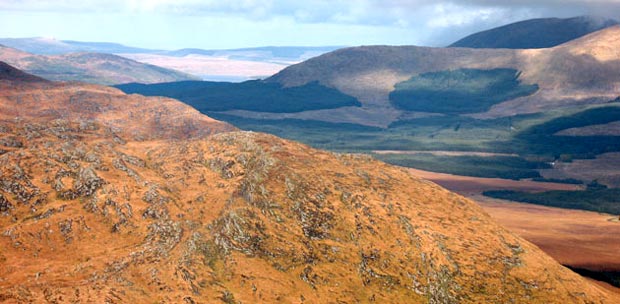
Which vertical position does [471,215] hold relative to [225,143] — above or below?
below

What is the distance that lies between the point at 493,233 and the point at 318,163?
134 feet

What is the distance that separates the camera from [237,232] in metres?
116

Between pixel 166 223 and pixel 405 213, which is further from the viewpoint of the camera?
pixel 405 213

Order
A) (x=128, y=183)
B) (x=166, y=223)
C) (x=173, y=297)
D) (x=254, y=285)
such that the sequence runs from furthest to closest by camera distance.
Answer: (x=128, y=183) → (x=166, y=223) → (x=254, y=285) → (x=173, y=297)

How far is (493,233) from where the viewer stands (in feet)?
461

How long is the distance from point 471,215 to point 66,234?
3355 inches

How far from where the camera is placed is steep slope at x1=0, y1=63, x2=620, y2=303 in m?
102

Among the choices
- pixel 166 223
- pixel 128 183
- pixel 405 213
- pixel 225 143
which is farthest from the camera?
pixel 225 143

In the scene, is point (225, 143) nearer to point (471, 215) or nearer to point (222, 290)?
point (222, 290)

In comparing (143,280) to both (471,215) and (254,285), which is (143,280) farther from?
(471,215)

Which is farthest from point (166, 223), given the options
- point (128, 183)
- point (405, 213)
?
point (405, 213)

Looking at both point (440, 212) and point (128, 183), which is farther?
point (440, 212)

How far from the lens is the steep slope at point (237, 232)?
10231 centimetres

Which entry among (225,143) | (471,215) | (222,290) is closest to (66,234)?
(222,290)
